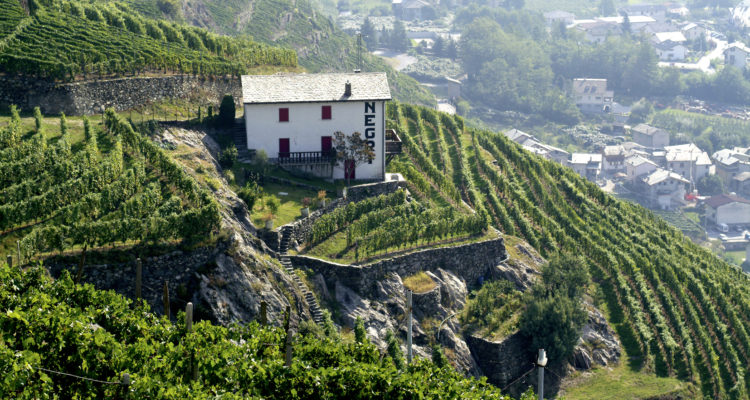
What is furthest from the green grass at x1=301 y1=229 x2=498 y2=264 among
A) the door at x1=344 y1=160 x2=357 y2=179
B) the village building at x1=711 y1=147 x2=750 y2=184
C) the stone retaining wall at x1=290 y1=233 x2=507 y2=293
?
the village building at x1=711 y1=147 x2=750 y2=184

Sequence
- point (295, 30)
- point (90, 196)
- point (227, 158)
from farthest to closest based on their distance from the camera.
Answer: point (295, 30)
point (227, 158)
point (90, 196)

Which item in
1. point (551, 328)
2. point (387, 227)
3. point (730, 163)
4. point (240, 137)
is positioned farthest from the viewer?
point (730, 163)

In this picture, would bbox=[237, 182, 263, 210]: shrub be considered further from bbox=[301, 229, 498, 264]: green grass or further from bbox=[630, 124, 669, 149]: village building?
bbox=[630, 124, 669, 149]: village building

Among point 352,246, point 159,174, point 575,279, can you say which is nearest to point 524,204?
point 575,279

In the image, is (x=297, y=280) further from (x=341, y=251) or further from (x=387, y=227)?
(x=387, y=227)

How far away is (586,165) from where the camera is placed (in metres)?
160

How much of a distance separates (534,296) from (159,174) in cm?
A: 2047

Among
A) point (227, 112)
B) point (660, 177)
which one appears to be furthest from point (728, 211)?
point (227, 112)

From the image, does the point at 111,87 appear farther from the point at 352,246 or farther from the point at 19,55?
the point at 352,246

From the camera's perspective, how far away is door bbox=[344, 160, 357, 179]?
5272 centimetres

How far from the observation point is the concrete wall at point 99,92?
168 feet

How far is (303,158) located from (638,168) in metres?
117

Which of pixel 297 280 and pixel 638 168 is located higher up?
pixel 297 280

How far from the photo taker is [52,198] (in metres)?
36.7
